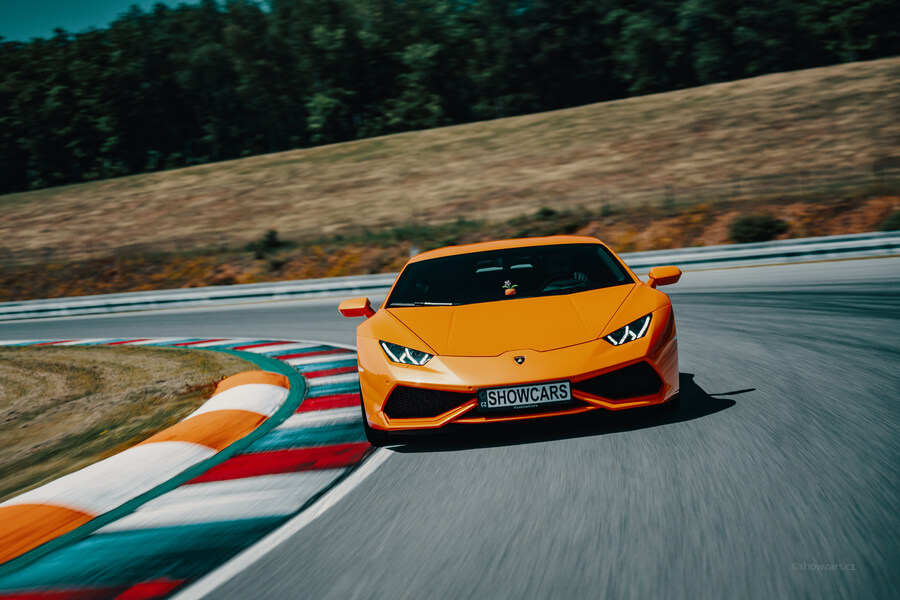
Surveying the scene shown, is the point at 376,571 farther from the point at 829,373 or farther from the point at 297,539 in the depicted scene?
the point at 829,373

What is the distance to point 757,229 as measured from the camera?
20.8m

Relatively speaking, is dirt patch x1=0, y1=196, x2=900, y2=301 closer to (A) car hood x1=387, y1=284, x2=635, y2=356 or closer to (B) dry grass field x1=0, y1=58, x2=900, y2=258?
(B) dry grass field x1=0, y1=58, x2=900, y2=258

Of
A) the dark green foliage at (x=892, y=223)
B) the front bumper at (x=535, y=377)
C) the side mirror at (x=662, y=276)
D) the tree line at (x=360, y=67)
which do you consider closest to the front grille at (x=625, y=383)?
the front bumper at (x=535, y=377)

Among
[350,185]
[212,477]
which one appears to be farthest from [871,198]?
[350,185]

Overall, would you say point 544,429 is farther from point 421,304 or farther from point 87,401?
point 87,401

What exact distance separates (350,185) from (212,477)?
126 feet

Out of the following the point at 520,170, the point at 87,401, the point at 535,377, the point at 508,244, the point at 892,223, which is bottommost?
the point at 892,223

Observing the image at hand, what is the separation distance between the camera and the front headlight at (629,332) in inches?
181

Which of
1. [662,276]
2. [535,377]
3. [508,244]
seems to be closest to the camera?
[535,377]

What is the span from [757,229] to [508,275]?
16621 mm

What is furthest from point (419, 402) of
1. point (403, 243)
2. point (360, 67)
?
point (360, 67)

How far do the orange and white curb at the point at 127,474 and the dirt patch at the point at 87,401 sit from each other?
38 cm

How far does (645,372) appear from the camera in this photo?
4582 mm

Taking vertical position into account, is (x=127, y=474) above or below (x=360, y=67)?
below
